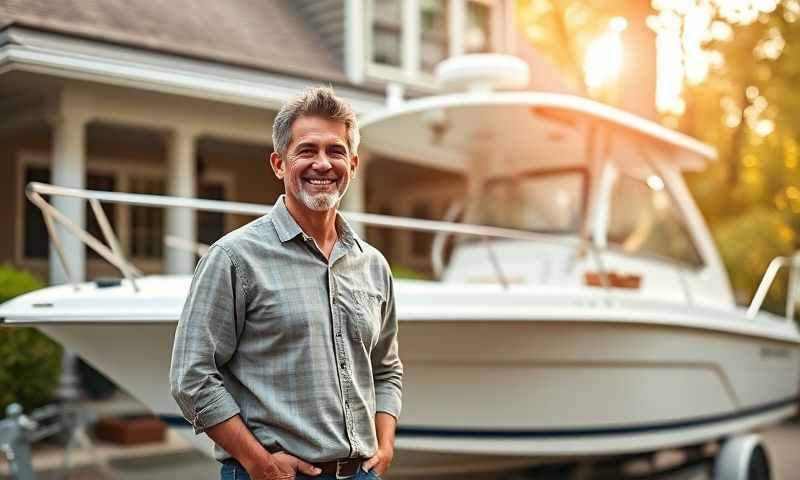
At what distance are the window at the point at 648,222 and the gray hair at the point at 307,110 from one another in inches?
173

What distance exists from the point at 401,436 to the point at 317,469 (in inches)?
116

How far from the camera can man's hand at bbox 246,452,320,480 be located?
2.29 metres

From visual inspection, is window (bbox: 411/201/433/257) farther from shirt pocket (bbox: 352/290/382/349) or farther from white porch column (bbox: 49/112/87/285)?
shirt pocket (bbox: 352/290/382/349)

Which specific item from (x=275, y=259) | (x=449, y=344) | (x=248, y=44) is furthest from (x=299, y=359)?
(x=248, y=44)

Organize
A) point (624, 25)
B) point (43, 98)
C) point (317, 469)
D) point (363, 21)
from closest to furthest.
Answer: point (317, 469) < point (43, 98) < point (363, 21) < point (624, 25)

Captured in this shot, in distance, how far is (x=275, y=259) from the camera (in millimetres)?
2412

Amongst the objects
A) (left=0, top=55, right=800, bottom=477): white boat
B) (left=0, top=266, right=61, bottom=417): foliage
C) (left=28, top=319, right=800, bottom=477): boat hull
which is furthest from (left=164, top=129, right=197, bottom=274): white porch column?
(left=28, top=319, right=800, bottom=477): boat hull

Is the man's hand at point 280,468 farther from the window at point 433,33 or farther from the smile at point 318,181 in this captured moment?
the window at point 433,33

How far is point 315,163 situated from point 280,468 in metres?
0.75

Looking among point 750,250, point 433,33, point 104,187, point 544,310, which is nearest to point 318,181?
point 544,310

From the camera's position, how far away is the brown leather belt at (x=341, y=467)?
93.9 inches

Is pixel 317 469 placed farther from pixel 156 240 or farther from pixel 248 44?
pixel 156 240

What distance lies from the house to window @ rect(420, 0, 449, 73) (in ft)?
0.05

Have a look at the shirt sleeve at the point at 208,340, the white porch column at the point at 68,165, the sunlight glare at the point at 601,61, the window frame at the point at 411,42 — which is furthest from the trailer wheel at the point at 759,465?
the sunlight glare at the point at 601,61
